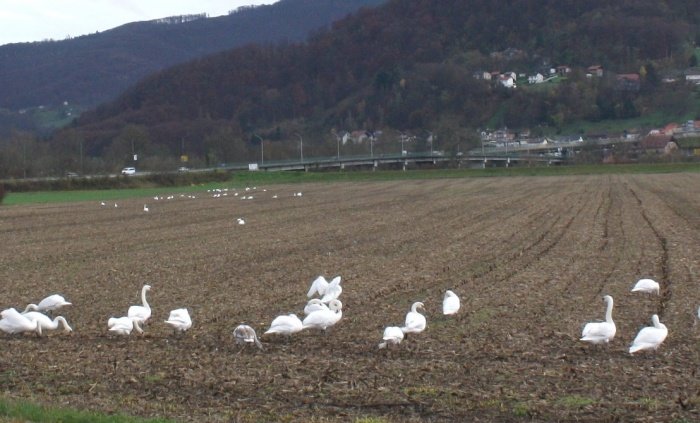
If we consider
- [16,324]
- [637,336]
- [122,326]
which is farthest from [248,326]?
[637,336]

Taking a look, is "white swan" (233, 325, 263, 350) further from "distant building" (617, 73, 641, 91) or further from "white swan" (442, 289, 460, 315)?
"distant building" (617, 73, 641, 91)

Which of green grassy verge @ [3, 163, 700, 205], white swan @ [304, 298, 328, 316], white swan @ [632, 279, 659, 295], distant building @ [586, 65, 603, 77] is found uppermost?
distant building @ [586, 65, 603, 77]

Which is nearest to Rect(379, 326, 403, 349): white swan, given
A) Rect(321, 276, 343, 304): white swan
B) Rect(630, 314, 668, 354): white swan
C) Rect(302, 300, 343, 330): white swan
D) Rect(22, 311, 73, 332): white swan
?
Rect(302, 300, 343, 330): white swan

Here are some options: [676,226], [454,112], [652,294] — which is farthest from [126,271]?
[454,112]

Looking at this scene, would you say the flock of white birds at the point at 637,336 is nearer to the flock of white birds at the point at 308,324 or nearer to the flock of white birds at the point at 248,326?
the flock of white birds at the point at 308,324

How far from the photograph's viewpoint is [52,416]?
367 inches

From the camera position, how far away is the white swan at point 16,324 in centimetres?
1376

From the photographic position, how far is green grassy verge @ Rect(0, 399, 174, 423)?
9188 mm

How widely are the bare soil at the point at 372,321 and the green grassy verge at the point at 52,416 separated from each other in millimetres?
351

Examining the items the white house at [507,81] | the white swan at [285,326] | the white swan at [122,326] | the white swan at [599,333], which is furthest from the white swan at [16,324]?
the white house at [507,81]

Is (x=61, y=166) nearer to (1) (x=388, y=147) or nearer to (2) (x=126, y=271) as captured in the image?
(1) (x=388, y=147)

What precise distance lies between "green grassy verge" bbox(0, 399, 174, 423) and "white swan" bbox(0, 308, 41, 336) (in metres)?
4.18

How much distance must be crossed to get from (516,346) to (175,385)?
4025 millimetres

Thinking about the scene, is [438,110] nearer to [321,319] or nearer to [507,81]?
[507,81]
